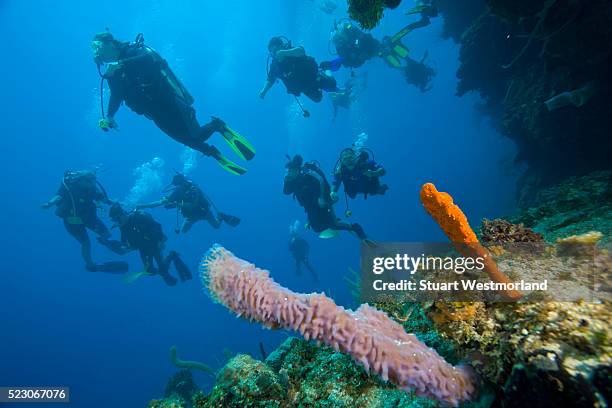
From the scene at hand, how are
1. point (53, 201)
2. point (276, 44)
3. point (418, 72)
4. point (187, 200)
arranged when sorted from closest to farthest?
point (276, 44) → point (53, 201) → point (187, 200) → point (418, 72)

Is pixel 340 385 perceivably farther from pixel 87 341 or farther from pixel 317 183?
pixel 87 341

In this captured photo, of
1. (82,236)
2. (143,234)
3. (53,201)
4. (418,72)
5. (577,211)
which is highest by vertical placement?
(418,72)

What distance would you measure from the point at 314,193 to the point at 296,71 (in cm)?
329

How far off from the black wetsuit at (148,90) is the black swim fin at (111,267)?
573 centimetres

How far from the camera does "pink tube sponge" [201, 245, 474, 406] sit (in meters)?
1.60

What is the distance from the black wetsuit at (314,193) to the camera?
821cm

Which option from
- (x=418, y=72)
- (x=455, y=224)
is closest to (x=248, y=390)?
(x=455, y=224)

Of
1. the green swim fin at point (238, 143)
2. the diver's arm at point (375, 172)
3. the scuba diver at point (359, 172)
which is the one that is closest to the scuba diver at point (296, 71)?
the green swim fin at point (238, 143)

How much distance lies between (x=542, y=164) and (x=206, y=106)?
88301 millimetres

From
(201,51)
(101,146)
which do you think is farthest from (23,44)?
(201,51)

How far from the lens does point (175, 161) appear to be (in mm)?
93875

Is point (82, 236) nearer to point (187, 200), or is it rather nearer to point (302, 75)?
point (187, 200)

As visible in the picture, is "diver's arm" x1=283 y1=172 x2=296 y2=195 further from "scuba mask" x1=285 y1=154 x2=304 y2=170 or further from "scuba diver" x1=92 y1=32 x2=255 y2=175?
"scuba diver" x1=92 y1=32 x2=255 y2=175

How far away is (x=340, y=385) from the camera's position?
2.24 meters
